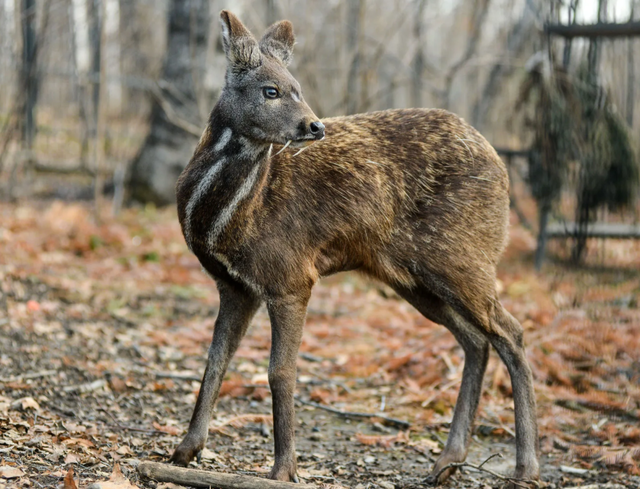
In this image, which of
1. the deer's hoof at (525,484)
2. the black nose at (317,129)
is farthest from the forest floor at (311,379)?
the black nose at (317,129)

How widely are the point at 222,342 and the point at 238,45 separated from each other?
6.46ft

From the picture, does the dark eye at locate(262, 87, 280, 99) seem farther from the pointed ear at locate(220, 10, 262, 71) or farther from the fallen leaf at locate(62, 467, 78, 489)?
the fallen leaf at locate(62, 467, 78, 489)

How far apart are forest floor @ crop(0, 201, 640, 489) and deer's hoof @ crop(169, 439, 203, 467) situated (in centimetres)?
13

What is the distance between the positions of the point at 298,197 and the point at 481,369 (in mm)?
1878

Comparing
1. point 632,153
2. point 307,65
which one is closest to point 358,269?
point 307,65

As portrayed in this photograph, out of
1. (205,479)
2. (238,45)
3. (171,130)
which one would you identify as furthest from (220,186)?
(171,130)

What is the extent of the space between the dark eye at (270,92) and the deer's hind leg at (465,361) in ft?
5.76

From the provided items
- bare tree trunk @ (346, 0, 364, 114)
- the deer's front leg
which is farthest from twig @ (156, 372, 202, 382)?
bare tree trunk @ (346, 0, 364, 114)

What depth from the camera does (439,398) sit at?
21.0 feet

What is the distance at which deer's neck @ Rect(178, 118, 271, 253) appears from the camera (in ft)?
14.8

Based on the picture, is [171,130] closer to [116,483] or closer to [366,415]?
[366,415]

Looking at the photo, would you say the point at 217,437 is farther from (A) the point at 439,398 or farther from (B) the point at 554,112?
(B) the point at 554,112

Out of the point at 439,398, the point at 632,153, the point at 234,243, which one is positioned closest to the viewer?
the point at 234,243

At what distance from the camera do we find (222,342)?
4953 mm
